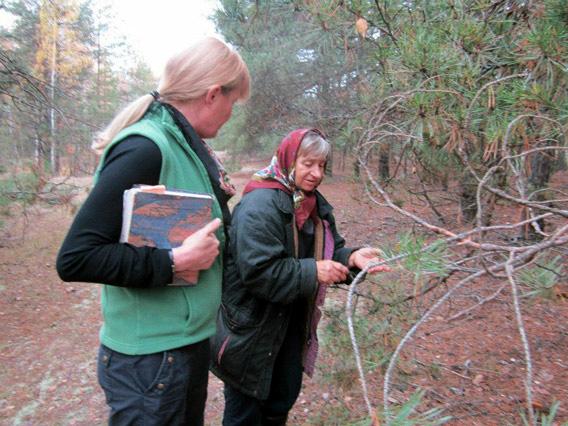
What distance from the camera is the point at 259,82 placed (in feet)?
30.2

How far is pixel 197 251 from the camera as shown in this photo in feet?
3.77

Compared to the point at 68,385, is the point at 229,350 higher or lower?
higher

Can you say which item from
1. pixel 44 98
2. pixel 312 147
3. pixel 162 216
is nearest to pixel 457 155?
pixel 312 147

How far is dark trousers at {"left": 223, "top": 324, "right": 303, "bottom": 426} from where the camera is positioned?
6.12 ft

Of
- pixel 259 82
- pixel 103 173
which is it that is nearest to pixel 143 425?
pixel 103 173

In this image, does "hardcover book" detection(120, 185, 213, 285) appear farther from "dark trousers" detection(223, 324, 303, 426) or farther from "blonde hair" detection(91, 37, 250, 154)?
"dark trousers" detection(223, 324, 303, 426)

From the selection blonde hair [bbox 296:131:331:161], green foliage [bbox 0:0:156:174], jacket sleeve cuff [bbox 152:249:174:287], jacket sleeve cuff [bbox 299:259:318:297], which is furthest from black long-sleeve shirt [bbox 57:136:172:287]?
green foliage [bbox 0:0:156:174]

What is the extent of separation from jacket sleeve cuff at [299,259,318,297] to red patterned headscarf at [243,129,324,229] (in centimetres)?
23

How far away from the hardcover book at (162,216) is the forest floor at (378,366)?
0.64m

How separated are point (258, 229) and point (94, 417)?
233 cm

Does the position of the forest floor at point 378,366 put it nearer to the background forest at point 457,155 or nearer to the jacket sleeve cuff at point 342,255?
the background forest at point 457,155

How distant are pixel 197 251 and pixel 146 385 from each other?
391 mm

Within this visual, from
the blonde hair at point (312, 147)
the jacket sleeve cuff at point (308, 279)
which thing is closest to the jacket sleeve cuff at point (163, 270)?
the jacket sleeve cuff at point (308, 279)

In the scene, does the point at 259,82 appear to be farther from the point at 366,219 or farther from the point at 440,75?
the point at 440,75
